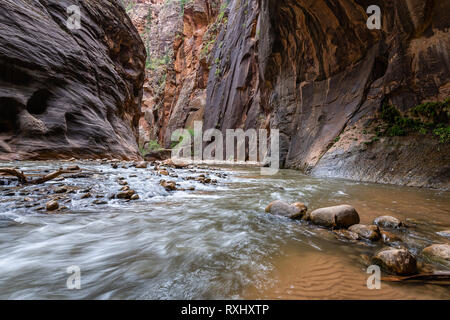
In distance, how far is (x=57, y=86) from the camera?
905cm

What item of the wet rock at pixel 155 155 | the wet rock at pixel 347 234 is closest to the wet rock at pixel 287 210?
the wet rock at pixel 347 234

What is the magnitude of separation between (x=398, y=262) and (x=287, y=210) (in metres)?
1.21

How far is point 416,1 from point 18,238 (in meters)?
8.29

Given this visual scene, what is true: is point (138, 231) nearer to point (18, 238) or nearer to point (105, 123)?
point (18, 238)

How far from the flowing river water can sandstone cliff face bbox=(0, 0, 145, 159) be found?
6381 millimetres

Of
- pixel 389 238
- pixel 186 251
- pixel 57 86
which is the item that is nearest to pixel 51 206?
pixel 186 251

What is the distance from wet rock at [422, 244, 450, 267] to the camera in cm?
127

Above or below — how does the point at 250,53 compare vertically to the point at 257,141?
above

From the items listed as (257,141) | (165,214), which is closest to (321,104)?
(257,141)

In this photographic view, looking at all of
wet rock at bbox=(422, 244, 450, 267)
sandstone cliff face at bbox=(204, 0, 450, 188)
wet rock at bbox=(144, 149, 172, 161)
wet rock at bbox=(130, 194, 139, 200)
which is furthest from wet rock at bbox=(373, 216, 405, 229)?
wet rock at bbox=(144, 149, 172, 161)

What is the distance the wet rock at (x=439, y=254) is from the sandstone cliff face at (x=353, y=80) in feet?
12.4

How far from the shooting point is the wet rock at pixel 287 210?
7.43 ft

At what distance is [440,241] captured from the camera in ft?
5.29

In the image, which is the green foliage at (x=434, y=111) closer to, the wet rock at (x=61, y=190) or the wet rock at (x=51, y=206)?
the wet rock at (x=51, y=206)
